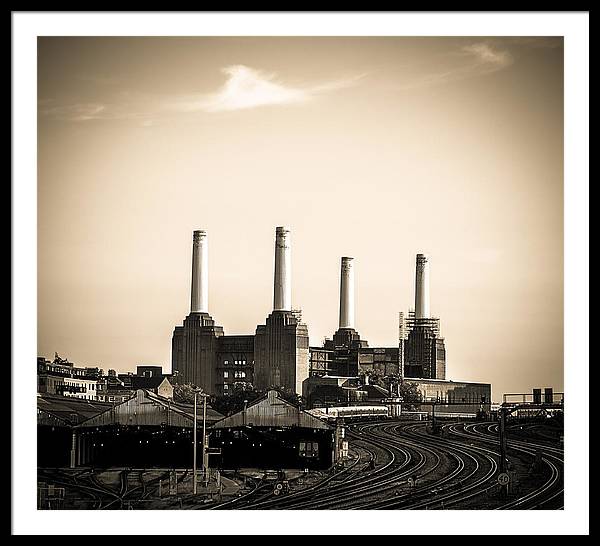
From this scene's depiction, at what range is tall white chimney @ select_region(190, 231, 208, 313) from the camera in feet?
33.8

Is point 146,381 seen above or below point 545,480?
above

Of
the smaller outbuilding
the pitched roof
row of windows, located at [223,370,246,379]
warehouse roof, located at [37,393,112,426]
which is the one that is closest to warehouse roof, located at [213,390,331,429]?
the smaller outbuilding

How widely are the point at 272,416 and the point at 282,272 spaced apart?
1241 millimetres

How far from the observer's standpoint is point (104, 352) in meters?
10.1

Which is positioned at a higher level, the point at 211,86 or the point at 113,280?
the point at 211,86

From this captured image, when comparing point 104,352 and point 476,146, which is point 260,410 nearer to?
point 104,352

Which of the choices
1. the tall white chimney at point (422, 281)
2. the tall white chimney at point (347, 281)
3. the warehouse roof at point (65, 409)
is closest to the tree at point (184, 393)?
the warehouse roof at point (65, 409)

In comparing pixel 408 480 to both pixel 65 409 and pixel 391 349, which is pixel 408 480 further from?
pixel 65 409

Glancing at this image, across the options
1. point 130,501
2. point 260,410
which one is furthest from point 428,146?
point 130,501

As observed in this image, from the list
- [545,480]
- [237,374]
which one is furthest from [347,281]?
[545,480]

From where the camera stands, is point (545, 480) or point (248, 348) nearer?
point (545, 480)

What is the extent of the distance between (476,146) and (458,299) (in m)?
1.33

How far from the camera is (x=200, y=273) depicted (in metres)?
10.3

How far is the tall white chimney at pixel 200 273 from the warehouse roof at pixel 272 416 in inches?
36.8
